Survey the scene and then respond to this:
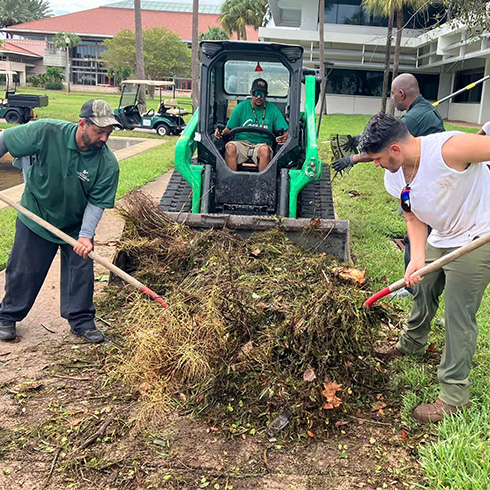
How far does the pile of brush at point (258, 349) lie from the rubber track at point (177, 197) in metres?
2.00

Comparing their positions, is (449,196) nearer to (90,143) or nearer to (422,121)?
(422,121)

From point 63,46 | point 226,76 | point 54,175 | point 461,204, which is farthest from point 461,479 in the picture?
point 63,46

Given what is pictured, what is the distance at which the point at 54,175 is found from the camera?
4055 millimetres

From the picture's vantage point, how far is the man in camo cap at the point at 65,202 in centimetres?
398

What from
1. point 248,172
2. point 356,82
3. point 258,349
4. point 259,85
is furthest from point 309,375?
point 356,82

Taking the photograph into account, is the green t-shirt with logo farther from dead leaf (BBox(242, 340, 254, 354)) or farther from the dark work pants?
dead leaf (BBox(242, 340, 254, 354))

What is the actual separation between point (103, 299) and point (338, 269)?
2161mm

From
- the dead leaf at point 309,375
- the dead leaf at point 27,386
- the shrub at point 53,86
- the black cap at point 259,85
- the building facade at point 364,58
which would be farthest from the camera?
the shrub at point 53,86

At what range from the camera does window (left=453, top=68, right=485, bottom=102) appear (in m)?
28.5

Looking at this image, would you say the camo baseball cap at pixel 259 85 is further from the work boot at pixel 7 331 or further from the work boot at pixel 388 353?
Answer: the work boot at pixel 7 331

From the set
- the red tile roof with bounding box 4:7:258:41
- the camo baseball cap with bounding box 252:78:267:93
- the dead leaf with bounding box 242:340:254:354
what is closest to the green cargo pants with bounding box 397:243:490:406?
the dead leaf with bounding box 242:340:254:354

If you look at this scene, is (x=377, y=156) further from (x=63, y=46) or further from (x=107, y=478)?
(x=63, y=46)

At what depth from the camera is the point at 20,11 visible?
101 m

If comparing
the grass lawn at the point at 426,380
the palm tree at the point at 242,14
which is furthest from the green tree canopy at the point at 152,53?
the grass lawn at the point at 426,380
